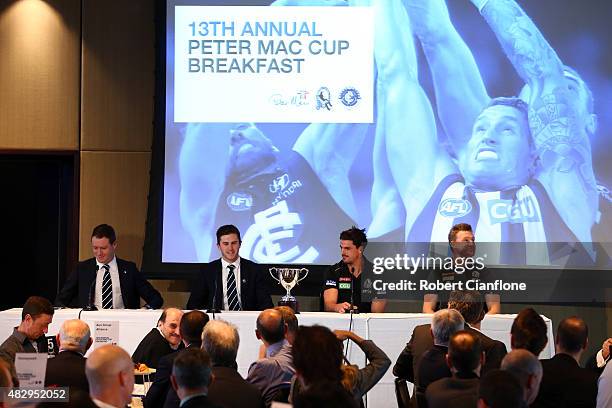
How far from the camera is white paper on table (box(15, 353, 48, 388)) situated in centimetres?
353

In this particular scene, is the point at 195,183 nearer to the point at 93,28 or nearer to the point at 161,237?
the point at 161,237

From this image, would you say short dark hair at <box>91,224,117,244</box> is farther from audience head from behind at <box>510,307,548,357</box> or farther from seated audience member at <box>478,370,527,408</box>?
seated audience member at <box>478,370,527,408</box>

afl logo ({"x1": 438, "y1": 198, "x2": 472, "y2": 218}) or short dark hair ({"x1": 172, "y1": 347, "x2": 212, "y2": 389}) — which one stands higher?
afl logo ({"x1": 438, "y1": 198, "x2": 472, "y2": 218})

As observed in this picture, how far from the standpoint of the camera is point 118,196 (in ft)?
25.8

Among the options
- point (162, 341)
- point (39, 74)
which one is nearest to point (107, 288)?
point (162, 341)

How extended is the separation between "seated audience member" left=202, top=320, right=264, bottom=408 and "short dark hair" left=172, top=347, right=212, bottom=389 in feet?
1.08

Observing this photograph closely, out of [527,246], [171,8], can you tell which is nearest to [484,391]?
[527,246]

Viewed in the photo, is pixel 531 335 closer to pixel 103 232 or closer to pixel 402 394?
pixel 402 394

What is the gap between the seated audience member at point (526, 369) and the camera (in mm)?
3391

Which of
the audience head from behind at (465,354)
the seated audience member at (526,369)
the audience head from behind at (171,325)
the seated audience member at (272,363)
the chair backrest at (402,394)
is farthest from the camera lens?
the audience head from behind at (171,325)

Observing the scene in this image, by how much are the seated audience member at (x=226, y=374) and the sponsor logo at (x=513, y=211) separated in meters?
3.83

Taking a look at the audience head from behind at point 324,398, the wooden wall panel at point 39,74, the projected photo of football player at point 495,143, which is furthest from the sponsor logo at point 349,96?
the audience head from behind at point 324,398

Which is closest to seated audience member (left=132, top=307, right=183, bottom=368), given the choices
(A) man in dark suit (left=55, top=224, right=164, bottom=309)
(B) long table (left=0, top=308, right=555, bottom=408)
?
(B) long table (left=0, top=308, right=555, bottom=408)

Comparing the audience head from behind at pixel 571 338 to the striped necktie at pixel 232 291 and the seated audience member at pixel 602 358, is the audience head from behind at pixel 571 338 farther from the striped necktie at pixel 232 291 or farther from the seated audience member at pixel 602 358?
the striped necktie at pixel 232 291
